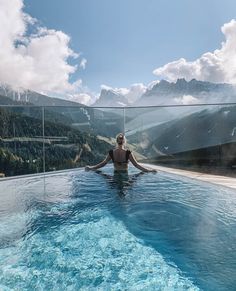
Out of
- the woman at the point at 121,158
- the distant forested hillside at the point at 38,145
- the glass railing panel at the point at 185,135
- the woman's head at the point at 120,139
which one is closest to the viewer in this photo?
the woman's head at the point at 120,139

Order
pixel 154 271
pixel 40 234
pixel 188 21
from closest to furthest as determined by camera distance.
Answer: pixel 154 271 → pixel 40 234 → pixel 188 21

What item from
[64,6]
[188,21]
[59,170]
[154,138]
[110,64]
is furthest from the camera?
[110,64]

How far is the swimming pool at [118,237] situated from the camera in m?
2.02

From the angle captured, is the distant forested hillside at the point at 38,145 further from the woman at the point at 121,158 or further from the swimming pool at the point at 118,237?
the swimming pool at the point at 118,237

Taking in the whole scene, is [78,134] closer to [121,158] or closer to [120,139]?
[121,158]

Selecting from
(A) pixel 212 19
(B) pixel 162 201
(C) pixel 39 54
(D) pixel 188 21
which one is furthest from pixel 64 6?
(C) pixel 39 54

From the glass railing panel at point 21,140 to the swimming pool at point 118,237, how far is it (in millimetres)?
1435

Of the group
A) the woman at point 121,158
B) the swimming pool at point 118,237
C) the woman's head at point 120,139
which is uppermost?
the woman's head at point 120,139

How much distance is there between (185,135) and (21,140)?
4.13m

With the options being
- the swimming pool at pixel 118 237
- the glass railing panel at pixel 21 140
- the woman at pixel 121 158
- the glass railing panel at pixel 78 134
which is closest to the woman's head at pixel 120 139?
the woman at pixel 121 158

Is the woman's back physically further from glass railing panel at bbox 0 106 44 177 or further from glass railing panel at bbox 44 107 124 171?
glass railing panel at bbox 0 106 44 177

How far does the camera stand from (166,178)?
525 cm

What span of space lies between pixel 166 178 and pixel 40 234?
118 inches

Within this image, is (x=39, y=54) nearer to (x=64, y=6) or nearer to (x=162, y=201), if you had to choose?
(x=64, y=6)
